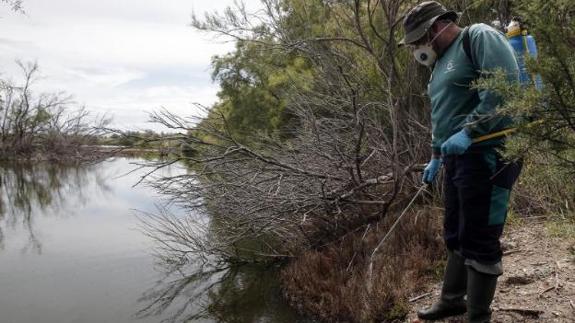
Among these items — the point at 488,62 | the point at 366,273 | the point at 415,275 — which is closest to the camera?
the point at 488,62

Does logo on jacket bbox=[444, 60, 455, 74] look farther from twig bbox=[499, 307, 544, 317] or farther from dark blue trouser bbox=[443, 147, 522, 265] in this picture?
twig bbox=[499, 307, 544, 317]

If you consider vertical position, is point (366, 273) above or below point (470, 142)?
below

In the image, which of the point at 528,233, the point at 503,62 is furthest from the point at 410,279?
the point at 503,62

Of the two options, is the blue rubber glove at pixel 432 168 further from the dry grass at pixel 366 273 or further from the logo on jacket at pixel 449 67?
the dry grass at pixel 366 273

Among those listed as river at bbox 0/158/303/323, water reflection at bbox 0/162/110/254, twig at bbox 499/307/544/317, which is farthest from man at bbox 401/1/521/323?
water reflection at bbox 0/162/110/254

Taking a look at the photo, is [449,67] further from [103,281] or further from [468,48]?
[103,281]

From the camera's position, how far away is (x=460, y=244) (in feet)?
8.90

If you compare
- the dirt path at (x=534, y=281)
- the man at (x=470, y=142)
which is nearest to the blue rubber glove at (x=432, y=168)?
the man at (x=470, y=142)

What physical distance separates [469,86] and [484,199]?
2.06 feet

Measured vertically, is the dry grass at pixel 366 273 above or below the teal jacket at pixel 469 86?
below

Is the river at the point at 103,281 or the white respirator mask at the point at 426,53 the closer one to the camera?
the white respirator mask at the point at 426,53

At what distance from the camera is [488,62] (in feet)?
7.91

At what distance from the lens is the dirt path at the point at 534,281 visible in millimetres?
3123

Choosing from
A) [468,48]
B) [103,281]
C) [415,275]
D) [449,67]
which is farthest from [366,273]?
[103,281]
